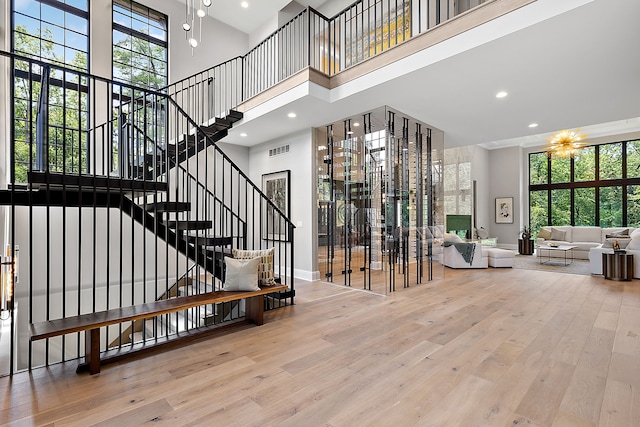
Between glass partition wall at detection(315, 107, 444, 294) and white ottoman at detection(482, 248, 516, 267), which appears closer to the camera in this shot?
glass partition wall at detection(315, 107, 444, 294)

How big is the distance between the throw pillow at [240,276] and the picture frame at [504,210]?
1125 cm

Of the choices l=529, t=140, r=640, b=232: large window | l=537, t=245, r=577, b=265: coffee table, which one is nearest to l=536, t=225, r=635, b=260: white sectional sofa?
l=537, t=245, r=577, b=265: coffee table

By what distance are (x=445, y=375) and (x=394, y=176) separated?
3344 mm

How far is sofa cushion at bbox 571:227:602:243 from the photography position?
9.58 meters

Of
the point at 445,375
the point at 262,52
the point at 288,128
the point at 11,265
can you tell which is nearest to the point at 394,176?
the point at 288,128

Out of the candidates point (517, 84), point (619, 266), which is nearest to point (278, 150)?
point (517, 84)

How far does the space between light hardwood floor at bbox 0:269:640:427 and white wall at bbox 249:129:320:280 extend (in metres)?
2.27

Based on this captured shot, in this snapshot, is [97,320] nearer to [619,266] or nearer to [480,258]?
[480,258]

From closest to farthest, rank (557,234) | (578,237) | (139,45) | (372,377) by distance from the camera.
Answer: (372,377) < (139,45) < (578,237) < (557,234)

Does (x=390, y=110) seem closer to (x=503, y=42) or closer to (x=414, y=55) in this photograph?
(x=414, y=55)

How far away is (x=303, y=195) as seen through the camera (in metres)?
6.28

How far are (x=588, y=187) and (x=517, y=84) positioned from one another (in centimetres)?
899

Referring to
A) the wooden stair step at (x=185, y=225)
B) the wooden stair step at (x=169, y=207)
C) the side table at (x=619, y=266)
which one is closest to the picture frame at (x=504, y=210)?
the side table at (x=619, y=266)

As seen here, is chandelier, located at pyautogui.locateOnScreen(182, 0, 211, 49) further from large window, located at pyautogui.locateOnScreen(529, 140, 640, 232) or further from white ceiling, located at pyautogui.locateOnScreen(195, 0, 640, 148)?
large window, located at pyautogui.locateOnScreen(529, 140, 640, 232)
